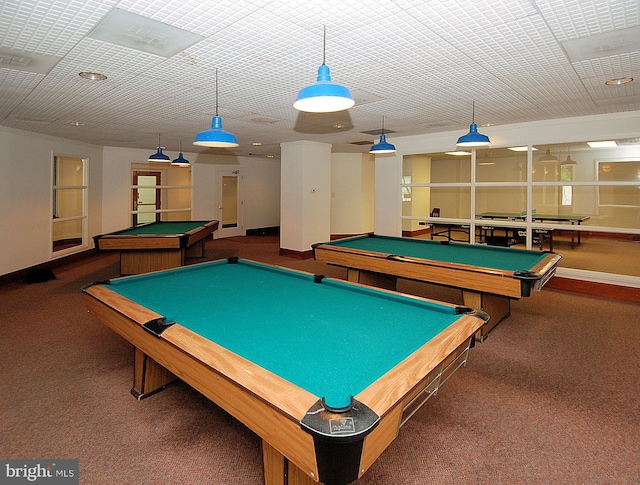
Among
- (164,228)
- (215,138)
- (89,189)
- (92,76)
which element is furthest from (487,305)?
(89,189)

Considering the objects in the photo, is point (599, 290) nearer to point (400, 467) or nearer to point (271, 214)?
point (400, 467)

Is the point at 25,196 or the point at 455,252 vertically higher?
the point at 25,196

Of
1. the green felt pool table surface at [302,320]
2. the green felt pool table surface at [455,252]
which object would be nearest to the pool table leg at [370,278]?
the green felt pool table surface at [455,252]

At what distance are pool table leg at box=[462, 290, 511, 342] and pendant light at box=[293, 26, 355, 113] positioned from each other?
7.88 ft

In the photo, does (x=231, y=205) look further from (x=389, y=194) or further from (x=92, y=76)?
(x=92, y=76)

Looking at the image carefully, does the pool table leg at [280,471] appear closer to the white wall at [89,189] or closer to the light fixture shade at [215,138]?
the light fixture shade at [215,138]

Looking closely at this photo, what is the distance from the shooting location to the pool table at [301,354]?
1193 mm

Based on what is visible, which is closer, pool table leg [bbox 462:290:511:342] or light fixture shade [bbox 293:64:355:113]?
light fixture shade [bbox 293:64:355:113]

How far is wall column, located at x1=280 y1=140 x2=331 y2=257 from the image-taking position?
734 cm

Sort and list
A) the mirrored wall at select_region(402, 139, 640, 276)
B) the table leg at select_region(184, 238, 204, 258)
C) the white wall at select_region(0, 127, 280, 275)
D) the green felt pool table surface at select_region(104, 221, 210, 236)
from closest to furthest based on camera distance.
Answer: the white wall at select_region(0, 127, 280, 275) → the mirrored wall at select_region(402, 139, 640, 276) → the green felt pool table surface at select_region(104, 221, 210, 236) → the table leg at select_region(184, 238, 204, 258)

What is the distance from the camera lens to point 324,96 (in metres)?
1.90

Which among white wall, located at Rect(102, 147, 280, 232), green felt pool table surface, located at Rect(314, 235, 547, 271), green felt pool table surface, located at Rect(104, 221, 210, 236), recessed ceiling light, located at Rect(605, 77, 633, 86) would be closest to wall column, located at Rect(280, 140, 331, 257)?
green felt pool table surface, located at Rect(104, 221, 210, 236)

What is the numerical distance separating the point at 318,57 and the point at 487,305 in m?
2.73

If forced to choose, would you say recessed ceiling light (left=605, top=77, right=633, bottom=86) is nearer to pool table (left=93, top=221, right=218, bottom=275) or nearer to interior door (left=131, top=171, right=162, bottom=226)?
pool table (left=93, top=221, right=218, bottom=275)
